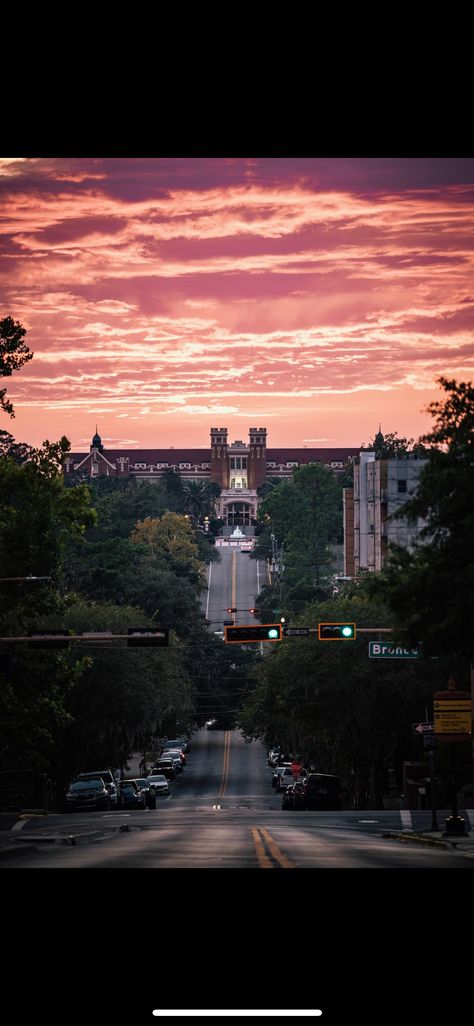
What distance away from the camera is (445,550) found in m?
30.1

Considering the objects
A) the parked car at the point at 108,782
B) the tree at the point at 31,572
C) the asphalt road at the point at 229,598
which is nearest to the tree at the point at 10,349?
the tree at the point at 31,572

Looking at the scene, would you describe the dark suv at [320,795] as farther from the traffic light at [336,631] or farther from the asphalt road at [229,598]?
the asphalt road at [229,598]

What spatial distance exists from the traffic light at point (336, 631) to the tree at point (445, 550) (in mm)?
15778

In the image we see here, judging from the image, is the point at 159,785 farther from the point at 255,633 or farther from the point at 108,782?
the point at 255,633

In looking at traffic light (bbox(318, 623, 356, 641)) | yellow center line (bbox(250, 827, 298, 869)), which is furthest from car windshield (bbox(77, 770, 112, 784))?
yellow center line (bbox(250, 827, 298, 869))

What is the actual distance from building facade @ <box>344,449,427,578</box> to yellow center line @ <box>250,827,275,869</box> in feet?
199

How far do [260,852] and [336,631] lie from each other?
17.9 m

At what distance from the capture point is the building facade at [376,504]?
361ft
